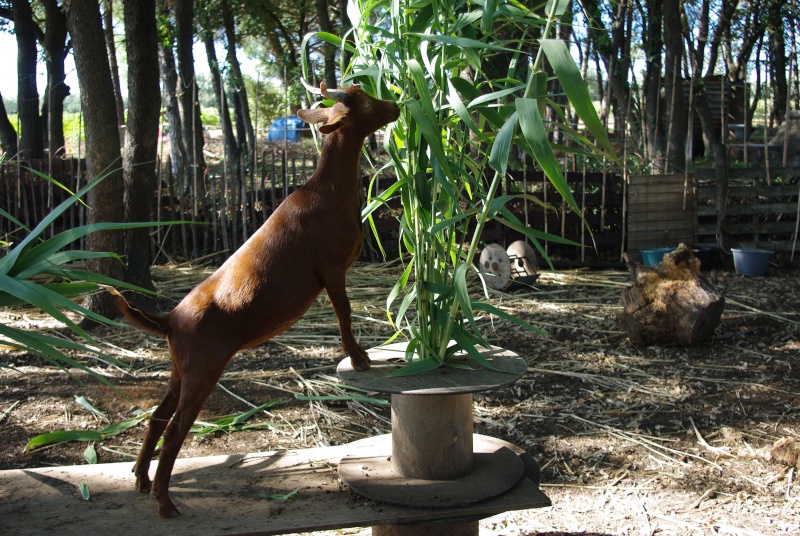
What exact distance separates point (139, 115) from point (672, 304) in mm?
4552

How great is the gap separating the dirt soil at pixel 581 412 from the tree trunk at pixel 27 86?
698 centimetres

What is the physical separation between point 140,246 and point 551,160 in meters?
5.09

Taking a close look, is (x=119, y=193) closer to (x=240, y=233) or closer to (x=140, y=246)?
(x=140, y=246)

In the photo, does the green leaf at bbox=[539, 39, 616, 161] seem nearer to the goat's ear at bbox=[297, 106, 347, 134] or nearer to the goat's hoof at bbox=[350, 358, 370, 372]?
the goat's ear at bbox=[297, 106, 347, 134]

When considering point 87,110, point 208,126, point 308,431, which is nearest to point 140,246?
point 87,110

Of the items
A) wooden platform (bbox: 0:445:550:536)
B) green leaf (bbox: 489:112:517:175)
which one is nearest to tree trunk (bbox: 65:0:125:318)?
wooden platform (bbox: 0:445:550:536)

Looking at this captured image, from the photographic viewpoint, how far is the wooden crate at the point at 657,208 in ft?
29.0

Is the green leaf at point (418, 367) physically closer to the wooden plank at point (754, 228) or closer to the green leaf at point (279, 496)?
the green leaf at point (279, 496)

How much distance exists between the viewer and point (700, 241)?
9203mm

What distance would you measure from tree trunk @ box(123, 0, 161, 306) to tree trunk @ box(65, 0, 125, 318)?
7.8 inches

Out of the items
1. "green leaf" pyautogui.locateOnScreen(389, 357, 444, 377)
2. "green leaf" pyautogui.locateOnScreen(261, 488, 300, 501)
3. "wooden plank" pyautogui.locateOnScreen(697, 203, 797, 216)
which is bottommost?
"green leaf" pyautogui.locateOnScreen(261, 488, 300, 501)

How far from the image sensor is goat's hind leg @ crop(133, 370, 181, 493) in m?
2.34

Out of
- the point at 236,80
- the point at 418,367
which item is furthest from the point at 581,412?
the point at 236,80

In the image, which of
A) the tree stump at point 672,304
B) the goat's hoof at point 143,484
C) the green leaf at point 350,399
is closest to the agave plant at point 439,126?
the goat's hoof at point 143,484
